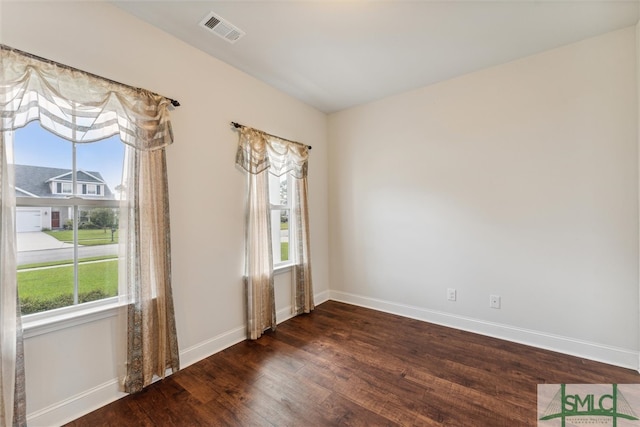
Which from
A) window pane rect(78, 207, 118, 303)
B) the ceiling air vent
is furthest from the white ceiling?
window pane rect(78, 207, 118, 303)

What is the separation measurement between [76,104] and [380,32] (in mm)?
2177

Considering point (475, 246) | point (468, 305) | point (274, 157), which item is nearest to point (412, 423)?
point (468, 305)

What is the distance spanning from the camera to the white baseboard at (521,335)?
2.11 m

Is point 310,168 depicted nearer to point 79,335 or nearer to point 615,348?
point 79,335

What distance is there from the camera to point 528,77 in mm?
2428

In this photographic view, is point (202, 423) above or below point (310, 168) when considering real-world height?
below

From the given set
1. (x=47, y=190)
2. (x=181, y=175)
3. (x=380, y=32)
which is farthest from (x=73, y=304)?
(x=380, y=32)

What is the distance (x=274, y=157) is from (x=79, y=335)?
215 centimetres

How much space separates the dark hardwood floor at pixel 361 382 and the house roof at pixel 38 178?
1.40 meters

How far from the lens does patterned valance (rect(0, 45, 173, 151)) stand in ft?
4.53

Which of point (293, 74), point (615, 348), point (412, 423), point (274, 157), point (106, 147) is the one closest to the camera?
point (412, 423)

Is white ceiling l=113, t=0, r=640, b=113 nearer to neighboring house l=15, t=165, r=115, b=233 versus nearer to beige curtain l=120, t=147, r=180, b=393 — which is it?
beige curtain l=120, t=147, r=180, b=393

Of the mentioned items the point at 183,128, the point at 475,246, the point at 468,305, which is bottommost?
the point at 468,305

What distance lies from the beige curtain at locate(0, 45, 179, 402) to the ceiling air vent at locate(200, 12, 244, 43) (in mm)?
661
